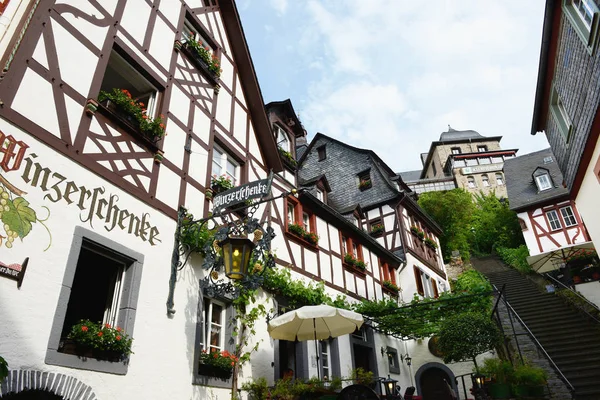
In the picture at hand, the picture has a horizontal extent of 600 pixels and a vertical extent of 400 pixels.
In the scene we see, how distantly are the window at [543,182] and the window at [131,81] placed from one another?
2453cm

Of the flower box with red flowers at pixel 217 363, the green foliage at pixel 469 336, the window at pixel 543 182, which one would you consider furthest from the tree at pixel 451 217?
the flower box with red flowers at pixel 217 363

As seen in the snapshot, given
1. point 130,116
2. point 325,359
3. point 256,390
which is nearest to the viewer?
point 130,116

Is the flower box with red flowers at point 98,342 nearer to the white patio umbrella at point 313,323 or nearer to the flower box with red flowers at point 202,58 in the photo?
the white patio umbrella at point 313,323

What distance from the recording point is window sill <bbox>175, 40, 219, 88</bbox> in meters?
9.52

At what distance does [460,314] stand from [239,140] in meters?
8.08

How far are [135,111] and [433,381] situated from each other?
14.8m

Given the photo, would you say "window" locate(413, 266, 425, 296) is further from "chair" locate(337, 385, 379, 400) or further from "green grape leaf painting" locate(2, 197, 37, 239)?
"green grape leaf painting" locate(2, 197, 37, 239)

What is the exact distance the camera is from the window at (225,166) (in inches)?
388

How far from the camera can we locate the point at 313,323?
9.45 m

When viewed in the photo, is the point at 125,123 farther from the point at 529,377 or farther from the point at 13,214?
the point at 529,377

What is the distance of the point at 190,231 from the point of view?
7.68 metres

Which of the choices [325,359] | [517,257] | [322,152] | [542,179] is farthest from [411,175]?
[325,359]

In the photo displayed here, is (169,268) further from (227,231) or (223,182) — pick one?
(223,182)

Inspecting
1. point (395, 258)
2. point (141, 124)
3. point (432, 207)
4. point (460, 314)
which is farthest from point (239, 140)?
point (432, 207)
